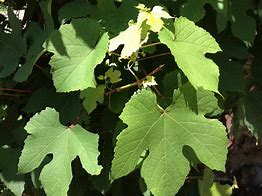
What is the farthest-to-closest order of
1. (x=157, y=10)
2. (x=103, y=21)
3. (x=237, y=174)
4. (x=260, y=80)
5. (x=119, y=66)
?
(x=237, y=174), (x=260, y=80), (x=119, y=66), (x=103, y=21), (x=157, y=10)

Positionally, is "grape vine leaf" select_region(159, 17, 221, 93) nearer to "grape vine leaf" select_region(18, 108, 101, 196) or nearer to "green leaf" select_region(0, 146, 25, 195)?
"grape vine leaf" select_region(18, 108, 101, 196)

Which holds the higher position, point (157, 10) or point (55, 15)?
point (157, 10)

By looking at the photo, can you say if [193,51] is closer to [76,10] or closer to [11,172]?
[76,10]

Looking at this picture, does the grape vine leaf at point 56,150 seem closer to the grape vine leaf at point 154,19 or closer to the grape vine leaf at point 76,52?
the grape vine leaf at point 76,52

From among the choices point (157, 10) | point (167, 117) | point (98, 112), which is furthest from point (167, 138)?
point (98, 112)

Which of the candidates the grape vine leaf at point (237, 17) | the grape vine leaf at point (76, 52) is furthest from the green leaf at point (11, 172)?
the grape vine leaf at point (237, 17)

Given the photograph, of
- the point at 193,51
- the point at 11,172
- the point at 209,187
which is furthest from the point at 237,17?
the point at 11,172

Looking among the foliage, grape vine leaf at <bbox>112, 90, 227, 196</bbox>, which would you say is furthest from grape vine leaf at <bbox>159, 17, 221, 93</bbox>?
grape vine leaf at <bbox>112, 90, 227, 196</bbox>

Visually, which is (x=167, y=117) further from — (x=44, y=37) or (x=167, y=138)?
(x=44, y=37)
